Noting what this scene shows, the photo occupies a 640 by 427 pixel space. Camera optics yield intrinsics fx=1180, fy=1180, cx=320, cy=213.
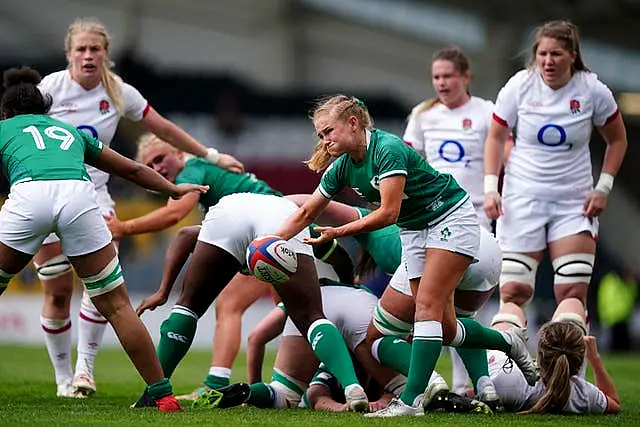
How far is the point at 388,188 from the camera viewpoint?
6.06 m

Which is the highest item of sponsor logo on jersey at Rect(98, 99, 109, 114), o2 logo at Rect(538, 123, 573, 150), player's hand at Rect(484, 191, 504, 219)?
sponsor logo on jersey at Rect(98, 99, 109, 114)

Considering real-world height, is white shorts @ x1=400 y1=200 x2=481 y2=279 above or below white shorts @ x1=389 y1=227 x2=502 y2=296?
above

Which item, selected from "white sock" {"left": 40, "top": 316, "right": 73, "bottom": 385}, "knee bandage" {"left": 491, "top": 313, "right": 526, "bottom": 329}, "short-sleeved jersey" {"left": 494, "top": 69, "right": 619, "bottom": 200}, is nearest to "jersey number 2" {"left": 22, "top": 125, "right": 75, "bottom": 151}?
"white sock" {"left": 40, "top": 316, "right": 73, "bottom": 385}

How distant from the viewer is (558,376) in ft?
21.2

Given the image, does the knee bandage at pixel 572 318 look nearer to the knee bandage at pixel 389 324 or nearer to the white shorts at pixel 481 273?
the white shorts at pixel 481 273

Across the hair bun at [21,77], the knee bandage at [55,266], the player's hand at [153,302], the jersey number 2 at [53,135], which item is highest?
the hair bun at [21,77]

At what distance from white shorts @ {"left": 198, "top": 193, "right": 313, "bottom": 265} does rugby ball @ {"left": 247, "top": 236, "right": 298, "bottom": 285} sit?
1.04 ft

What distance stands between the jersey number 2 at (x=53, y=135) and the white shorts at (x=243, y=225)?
933mm

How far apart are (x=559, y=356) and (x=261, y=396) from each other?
169 centimetres

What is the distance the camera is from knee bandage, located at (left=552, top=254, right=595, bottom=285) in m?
7.54

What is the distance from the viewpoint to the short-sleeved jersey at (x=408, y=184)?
6.25m

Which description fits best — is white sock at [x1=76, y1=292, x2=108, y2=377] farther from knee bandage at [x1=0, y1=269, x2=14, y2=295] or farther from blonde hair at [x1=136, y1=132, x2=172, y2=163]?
knee bandage at [x1=0, y1=269, x2=14, y2=295]

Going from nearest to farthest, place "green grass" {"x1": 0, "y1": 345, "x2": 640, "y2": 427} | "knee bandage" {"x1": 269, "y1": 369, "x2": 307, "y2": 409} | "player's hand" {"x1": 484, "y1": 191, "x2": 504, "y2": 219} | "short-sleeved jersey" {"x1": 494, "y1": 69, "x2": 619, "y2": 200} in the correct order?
"green grass" {"x1": 0, "y1": 345, "x2": 640, "y2": 427} < "knee bandage" {"x1": 269, "y1": 369, "x2": 307, "y2": 409} < "player's hand" {"x1": 484, "y1": 191, "x2": 504, "y2": 219} < "short-sleeved jersey" {"x1": 494, "y1": 69, "x2": 619, "y2": 200}

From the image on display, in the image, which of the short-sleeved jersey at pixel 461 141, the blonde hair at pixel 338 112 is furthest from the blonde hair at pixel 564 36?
the blonde hair at pixel 338 112
